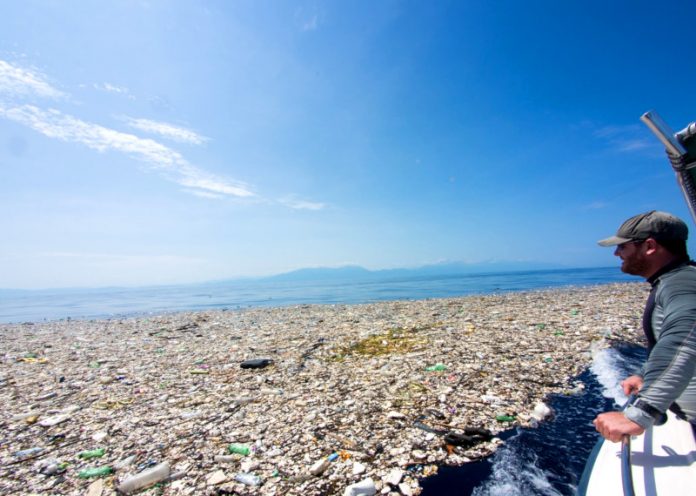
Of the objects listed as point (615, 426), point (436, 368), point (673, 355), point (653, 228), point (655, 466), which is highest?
point (653, 228)

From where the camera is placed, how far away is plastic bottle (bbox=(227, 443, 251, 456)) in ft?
13.8

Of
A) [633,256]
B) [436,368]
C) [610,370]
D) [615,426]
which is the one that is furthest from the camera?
[436,368]

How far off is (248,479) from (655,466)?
4.22m

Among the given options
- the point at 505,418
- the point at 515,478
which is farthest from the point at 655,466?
the point at 505,418

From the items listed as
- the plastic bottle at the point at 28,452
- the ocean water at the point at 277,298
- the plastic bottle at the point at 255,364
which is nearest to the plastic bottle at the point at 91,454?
the plastic bottle at the point at 28,452

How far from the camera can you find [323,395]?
6078mm

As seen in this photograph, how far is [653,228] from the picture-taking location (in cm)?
261

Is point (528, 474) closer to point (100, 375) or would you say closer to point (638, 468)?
point (638, 468)

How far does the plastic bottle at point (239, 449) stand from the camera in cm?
420

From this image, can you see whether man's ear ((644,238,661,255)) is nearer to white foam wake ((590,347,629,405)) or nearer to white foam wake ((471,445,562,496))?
white foam wake ((471,445,562,496))

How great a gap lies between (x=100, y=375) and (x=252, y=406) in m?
5.67

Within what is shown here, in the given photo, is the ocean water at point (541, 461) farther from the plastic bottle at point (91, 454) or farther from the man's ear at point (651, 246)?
the plastic bottle at point (91, 454)

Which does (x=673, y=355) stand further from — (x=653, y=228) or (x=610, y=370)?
(x=610, y=370)

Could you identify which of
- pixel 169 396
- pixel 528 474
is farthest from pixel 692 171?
pixel 169 396
